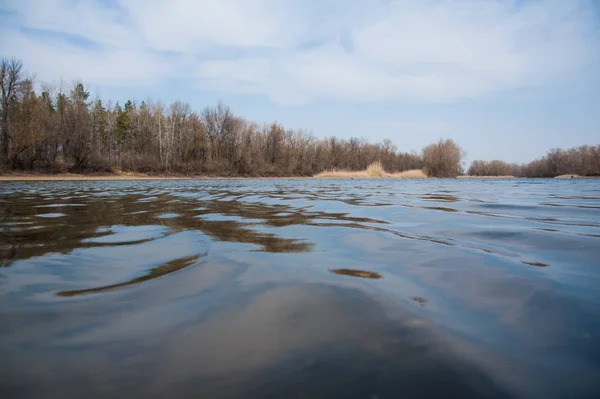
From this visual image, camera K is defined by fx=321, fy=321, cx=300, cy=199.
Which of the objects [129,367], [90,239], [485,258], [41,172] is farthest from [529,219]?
[41,172]

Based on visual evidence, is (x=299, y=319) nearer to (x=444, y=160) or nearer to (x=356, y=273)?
(x=356, y=273)

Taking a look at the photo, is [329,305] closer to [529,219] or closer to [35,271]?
[35,271]

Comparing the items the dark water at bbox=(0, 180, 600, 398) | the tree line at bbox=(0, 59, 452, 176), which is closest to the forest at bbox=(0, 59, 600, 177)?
the tree line at bbox=(0, 59, 452, 176)

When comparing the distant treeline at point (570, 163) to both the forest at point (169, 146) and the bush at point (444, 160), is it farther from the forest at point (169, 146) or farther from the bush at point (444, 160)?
the bush at point (444, 160)

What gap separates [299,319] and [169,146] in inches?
1832

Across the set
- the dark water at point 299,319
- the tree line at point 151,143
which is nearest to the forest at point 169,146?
the tree line at point 151,143

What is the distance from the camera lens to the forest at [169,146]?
30.5 m

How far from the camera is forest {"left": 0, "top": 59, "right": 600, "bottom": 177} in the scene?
30.5 meters

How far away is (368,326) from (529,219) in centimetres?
362

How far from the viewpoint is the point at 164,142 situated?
143 ft

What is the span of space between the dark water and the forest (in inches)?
1393

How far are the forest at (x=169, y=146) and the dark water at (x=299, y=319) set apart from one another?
35389 millimetres

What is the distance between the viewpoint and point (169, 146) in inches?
1715

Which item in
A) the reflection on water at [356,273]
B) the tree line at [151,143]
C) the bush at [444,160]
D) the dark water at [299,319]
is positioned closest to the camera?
the dark water at [299,319]
